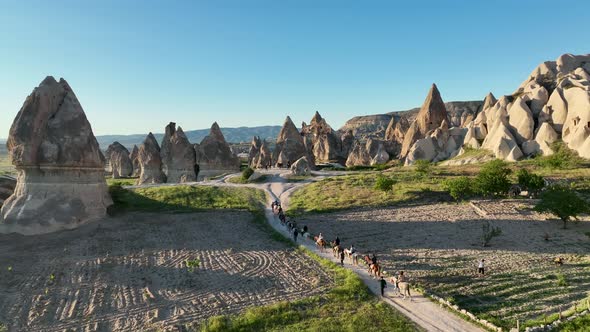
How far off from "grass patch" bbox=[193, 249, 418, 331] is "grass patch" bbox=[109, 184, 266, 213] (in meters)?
20.1

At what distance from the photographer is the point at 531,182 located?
107 feet

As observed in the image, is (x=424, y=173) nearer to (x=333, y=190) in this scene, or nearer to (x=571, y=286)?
(x=333, y=190)

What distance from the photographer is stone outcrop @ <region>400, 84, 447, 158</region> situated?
72.7m

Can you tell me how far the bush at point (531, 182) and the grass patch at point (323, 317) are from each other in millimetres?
23655

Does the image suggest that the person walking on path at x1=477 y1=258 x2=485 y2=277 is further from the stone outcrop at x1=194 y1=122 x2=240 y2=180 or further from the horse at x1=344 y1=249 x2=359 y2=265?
the stone outcrop at x1=194 y1=122 x2=240 y2=180

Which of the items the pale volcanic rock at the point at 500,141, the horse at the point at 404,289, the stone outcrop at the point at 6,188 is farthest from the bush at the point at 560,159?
the stone outcrop at the point at 6,188

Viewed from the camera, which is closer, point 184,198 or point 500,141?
point 184,198

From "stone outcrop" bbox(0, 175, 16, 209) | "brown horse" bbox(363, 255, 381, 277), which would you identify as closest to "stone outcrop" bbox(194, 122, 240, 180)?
"stone outcrop" bbox(0, 175, 16, 209)

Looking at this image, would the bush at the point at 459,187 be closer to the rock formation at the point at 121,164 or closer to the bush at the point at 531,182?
the bush at the point at 531,182

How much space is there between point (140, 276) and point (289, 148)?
4871 centimetres

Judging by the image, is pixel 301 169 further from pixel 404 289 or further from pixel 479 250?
pixel 404 289

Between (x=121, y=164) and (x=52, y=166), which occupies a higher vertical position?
(x=52, y=166)

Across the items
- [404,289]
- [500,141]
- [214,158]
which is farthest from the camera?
[214,158]

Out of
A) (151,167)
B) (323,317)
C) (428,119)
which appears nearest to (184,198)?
(151,167)
